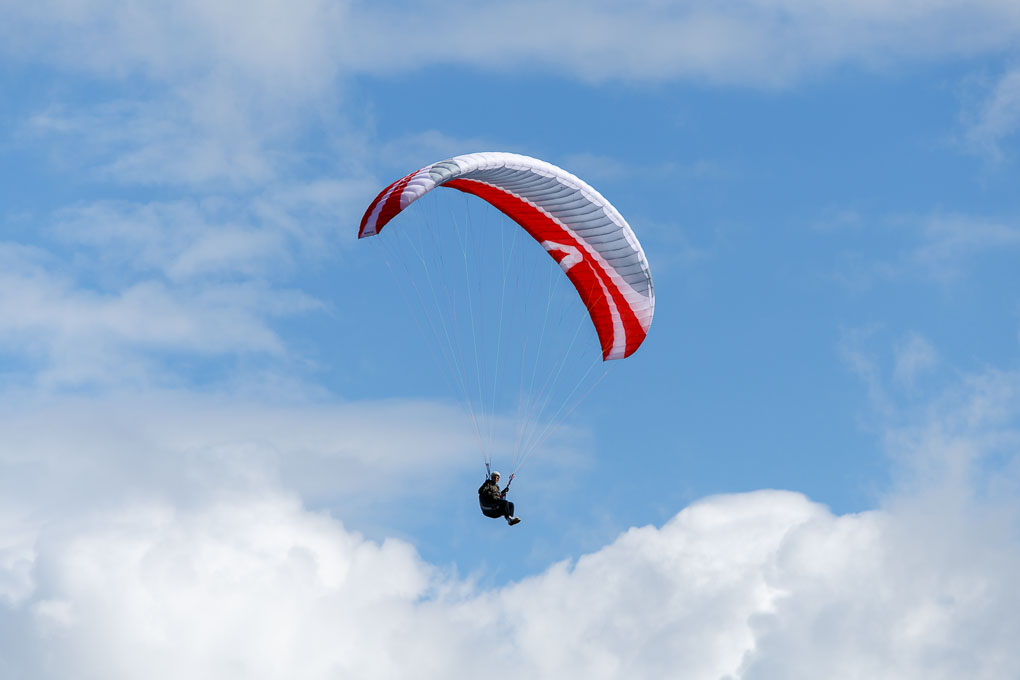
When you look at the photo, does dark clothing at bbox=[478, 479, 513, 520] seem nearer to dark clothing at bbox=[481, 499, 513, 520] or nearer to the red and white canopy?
dark clothing at bbox=[481, 499, 513, 520]

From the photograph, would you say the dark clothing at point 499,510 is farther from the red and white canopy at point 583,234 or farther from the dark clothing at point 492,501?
the red and white canopy at point 583,234

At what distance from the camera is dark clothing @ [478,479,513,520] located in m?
34.8

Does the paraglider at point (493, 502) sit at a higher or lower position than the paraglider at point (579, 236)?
lower

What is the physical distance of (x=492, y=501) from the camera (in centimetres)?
3478

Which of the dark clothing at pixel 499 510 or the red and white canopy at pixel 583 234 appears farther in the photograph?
the red and white canopy at pixel 583 234

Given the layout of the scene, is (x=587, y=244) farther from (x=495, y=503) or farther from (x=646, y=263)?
(x=495, y=503)

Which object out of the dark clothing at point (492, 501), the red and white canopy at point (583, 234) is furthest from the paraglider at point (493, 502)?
the red and white canopy at point (583, 234)

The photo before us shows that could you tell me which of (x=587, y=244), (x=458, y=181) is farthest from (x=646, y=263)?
(x=458, y=181)

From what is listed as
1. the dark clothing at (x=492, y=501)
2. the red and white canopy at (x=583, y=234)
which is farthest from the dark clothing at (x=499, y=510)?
the red and white canopy at (x=583, y=234)

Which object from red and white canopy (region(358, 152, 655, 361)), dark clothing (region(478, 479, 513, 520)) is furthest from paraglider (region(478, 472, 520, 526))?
red and white canopy (region(358, 152, 655, 361))

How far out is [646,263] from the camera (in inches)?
1492

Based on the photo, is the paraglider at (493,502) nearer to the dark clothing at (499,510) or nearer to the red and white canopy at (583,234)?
the dark clothing at (499,510)

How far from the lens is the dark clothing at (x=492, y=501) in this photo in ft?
114

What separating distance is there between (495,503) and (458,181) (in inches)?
321
